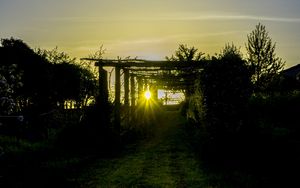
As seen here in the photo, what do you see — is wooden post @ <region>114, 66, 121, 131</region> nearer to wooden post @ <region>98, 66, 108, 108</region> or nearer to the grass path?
wooden post @ <region>98, 66, 108, 108</region>

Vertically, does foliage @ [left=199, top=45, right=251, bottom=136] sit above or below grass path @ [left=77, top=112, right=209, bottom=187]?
above

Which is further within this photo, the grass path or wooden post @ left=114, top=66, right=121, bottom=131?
wooden post @ left=114, top=66, right=121, bottom=131

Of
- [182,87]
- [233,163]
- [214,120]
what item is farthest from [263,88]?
[233,163]

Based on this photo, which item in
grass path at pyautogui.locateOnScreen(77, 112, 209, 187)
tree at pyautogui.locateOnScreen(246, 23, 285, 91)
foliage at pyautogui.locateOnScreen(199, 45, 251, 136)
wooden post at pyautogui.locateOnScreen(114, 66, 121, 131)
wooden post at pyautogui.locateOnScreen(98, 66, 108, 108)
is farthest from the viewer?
tree at pyautogui.locateOnScreen(246, 23, 285, 91)

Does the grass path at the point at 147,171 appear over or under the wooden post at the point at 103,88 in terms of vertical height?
under

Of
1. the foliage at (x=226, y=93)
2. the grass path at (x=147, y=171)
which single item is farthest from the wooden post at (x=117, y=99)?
the foliage at (x=226, y=93)

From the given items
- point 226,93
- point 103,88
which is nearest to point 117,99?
point 103,88

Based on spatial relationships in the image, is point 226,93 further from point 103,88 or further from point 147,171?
point 103,88

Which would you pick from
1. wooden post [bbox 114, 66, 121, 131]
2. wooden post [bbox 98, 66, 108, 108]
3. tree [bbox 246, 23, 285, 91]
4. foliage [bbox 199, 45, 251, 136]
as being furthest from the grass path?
tree [bbox 246, 23, 285, 91]

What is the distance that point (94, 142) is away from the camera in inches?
642

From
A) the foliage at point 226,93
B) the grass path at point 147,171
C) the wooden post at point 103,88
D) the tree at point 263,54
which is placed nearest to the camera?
the grass path at point 147,171

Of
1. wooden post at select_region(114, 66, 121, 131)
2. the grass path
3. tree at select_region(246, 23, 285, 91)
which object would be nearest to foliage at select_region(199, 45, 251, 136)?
the grass path

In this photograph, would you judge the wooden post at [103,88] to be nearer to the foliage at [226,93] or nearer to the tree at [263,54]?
the foliage at [226,93]

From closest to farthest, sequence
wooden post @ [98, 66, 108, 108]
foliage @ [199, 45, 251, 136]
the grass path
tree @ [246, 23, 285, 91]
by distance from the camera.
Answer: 1. the grass path
2. foliage @ [199, 45, 251, 136]
3. wooden post @ [98, 66, 108, 108]
4. tree @ [246, 23, 285, 91]
